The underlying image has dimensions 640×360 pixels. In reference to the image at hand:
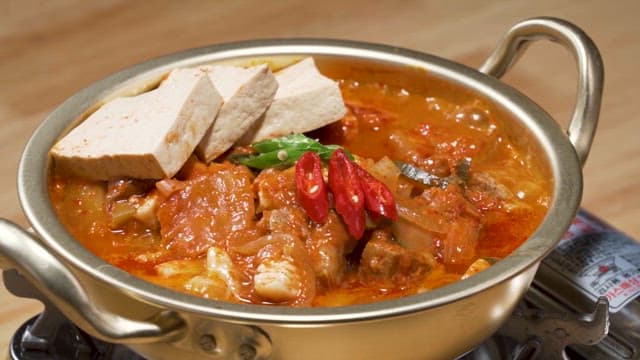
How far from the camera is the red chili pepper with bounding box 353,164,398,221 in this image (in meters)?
1.39

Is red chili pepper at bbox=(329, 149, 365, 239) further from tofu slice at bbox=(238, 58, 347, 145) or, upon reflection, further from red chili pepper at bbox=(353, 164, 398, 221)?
tofu slice at bbox=(238, 58, 347, 145)

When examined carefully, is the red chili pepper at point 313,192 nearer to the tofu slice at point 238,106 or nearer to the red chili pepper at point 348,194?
the red chili pepper at point 348,194

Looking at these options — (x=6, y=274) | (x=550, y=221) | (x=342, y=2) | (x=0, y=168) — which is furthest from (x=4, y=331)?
(x=342, y=2)

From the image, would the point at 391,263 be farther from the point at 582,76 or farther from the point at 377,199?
the point at 582,76

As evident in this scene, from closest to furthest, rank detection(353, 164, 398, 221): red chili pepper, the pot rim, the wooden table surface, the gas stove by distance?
the pot rim → detection(353, 164, 398, 221): red chili pepper → the gas stove → the wooden table surface

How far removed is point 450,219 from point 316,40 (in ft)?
1.98

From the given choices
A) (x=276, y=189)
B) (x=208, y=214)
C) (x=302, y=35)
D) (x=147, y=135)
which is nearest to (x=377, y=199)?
(x=276, y=189)

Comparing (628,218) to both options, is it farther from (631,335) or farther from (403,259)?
(403,259)

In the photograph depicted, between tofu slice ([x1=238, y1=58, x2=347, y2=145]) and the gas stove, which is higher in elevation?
tofu slice ([x1=238, y1=58, x2=347, y2=145])

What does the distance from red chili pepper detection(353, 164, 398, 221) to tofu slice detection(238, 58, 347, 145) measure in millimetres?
279

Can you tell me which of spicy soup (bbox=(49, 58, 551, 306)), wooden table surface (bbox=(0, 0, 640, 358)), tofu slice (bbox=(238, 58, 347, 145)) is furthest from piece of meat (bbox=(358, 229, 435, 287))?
wooden table surface (bbox=(0, 0, 640, 358))

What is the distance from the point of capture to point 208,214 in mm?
1476

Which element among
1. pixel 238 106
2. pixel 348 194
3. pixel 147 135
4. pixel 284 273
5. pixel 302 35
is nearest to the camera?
pixel 284 273

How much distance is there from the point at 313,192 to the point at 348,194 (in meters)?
0.05
